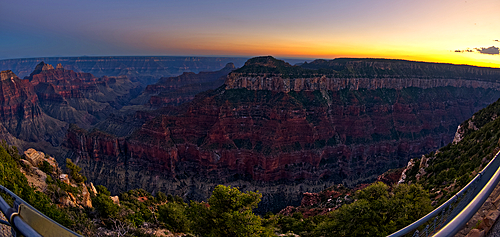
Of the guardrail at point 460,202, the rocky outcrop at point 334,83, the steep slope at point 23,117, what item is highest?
the rocky outcrop at point 334,83

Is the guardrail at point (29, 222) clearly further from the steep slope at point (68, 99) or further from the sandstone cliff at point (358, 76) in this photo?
the steep slope at point (68, 99)

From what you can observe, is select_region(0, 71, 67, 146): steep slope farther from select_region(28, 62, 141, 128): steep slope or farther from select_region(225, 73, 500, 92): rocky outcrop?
select_region(225, 73, 500, 92): rocky outcrop

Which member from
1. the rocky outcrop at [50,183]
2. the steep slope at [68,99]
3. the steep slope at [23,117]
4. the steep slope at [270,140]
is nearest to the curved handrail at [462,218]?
the rocky outcrop at [50,183]

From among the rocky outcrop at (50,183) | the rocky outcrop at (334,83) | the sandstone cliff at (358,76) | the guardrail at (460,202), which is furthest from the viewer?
the sandstone cliff at (358,76)

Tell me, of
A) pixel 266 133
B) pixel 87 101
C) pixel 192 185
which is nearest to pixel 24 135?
pixel 87 101

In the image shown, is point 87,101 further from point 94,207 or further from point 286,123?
point 94,207
